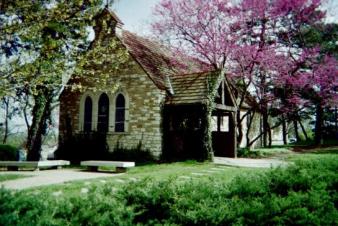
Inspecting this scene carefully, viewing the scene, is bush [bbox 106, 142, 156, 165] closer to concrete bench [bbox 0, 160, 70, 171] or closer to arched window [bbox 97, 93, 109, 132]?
Answer: arched window [bbox 97, 93, 109, 132]

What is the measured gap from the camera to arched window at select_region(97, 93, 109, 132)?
701 inches

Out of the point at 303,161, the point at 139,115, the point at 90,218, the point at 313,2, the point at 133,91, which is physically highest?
the point at 313,2

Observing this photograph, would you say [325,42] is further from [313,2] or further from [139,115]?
[139,115]

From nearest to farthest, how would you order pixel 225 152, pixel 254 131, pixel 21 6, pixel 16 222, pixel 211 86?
pixel 16 222 → pixel 21 6 → pixel 211 86 → pixel 225 152 → pixel 254 131

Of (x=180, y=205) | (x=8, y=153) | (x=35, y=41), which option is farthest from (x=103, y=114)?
(x=180, y=205)

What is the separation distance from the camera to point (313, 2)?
2136 cm

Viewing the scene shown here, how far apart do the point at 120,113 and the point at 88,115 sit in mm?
2105

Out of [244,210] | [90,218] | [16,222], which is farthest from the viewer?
[244,210]

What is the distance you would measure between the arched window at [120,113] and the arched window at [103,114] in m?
0.63

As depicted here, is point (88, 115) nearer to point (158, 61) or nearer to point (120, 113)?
point (120, 113)

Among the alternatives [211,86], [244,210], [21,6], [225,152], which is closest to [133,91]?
[211,86]

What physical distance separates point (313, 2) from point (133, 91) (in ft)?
41.3

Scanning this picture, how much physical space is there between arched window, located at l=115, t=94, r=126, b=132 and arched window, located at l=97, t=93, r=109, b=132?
0.63 meters

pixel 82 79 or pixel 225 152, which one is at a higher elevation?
pixel 82 79
